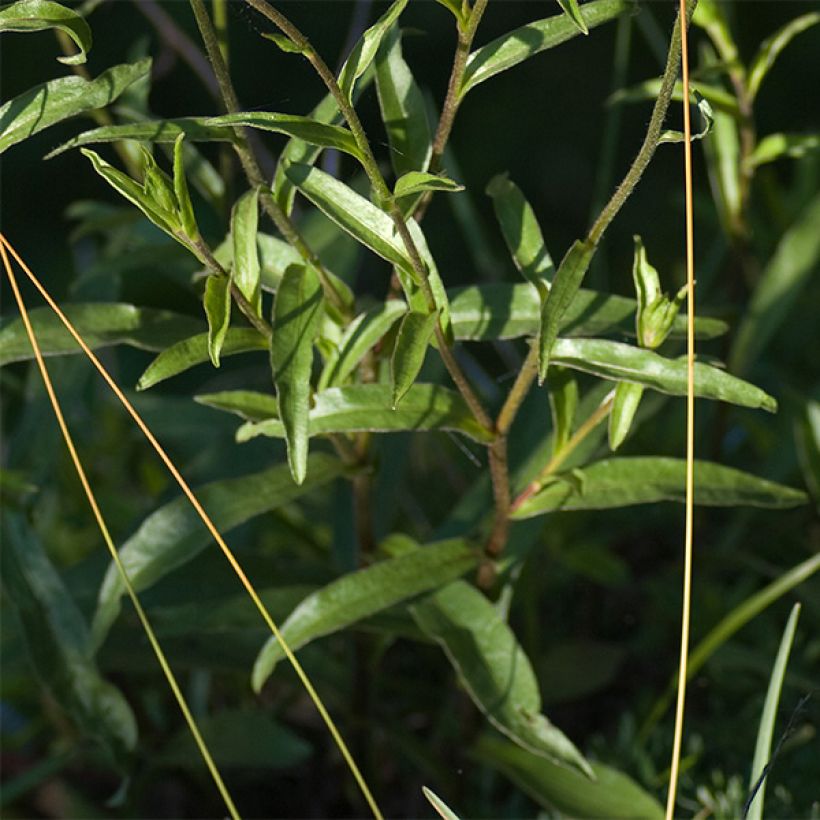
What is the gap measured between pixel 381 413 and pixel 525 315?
0.27 feet

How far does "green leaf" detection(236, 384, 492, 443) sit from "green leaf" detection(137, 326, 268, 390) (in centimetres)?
4

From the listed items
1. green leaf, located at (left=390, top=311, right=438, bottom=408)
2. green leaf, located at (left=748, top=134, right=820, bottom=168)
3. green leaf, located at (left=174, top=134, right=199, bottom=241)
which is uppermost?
green leaf, located at (left=174, top=134, right=199, bottom=241)

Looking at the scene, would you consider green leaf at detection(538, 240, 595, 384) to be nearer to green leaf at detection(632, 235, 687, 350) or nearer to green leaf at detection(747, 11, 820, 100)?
Result: green leaf at detection(632, 235, 687, 350)

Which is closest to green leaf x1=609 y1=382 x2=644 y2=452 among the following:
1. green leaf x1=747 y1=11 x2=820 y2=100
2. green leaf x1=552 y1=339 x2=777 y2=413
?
green leaf x1=552 y1=339 x2=777 y2=413

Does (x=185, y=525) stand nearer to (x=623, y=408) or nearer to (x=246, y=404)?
(x=246, y=404)

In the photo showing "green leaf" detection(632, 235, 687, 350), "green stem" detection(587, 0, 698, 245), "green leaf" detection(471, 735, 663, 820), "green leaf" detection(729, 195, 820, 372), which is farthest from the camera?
"green leaf" detection(729, 195, 820, 372)

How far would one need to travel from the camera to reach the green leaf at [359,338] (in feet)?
1.81

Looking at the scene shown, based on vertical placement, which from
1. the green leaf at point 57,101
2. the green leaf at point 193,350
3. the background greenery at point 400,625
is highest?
the green leaf at point 57,101

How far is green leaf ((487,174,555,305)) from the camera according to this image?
1.79 ft

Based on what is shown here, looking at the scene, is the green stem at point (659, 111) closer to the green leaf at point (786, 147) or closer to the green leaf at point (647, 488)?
the green leaf at point (647, 488)

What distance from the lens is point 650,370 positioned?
0.52m

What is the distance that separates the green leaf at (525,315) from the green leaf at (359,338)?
0.12 feet

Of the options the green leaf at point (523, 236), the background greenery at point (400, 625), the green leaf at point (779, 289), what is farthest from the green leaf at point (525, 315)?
the green leaf at point (779, 289)

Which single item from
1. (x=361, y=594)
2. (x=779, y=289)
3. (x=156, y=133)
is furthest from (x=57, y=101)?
(x=779, y=289)
